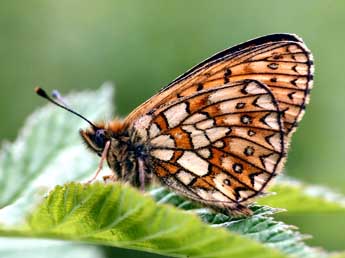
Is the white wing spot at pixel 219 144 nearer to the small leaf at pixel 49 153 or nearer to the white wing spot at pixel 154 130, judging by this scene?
the white wing spot at pixel 154 130

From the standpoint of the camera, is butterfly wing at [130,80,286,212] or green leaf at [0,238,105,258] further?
green leaf at [0,238,105,258]

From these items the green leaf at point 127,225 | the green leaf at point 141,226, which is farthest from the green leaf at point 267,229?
the green leaf at point 127,225

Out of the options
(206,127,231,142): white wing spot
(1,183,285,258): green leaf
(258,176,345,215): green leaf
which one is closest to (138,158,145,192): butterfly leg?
(206,127,231,142): white wing spot

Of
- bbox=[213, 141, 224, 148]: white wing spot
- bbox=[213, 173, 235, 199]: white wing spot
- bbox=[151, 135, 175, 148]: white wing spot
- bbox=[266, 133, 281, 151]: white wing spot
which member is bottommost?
bbox=[213, 173, 235, 199]: white wing spot

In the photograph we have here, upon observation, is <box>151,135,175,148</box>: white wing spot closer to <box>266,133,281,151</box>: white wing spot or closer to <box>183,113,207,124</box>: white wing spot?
<box>183,113,207,124</box>: white wing spot

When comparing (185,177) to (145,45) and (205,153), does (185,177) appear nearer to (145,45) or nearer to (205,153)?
(205,153)

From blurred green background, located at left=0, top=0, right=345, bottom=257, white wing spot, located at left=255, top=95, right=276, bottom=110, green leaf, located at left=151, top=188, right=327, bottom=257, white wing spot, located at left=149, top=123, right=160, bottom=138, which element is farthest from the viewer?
blurred green background, located at left=0, top=0, right=345, bottom=257

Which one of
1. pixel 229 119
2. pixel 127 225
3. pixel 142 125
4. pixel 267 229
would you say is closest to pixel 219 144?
pixel 229 119
